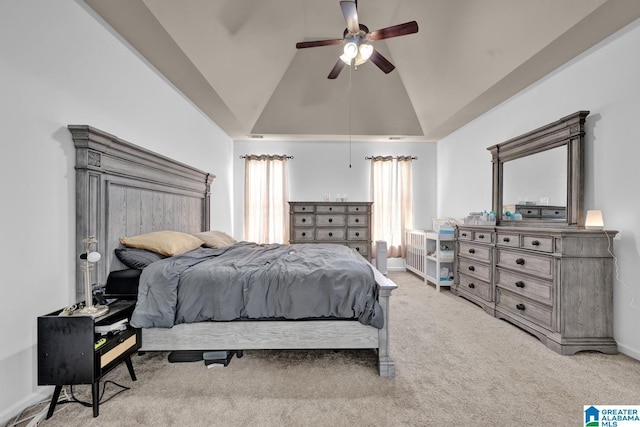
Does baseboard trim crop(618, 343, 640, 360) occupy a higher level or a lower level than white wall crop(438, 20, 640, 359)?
lower

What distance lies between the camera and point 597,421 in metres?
1.62

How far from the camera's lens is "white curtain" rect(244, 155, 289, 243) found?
548 centimetres

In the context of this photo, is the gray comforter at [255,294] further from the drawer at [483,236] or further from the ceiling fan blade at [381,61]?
the ceiling fan blade at [381,61]

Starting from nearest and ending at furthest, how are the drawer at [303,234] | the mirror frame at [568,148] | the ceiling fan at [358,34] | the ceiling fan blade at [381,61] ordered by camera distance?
the ceiling fan at [358,34] → the mirror frame at [568,148] → the ceiling fan blade at [381,61] → the drawer at [303,234]

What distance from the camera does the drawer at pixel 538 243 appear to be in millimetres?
2553

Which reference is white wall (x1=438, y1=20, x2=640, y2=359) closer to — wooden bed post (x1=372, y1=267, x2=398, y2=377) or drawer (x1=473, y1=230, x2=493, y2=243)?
drawer (x1=473, y1=230, x2=493, y2=243)

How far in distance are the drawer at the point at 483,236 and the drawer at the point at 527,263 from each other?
21 centimetres

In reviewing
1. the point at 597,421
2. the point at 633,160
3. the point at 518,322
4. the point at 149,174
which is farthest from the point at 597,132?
the point at 149,174

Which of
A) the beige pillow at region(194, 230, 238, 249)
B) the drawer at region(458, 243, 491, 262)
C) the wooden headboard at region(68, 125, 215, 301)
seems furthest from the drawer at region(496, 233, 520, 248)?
the wooden headboard at region(68, 125, 215, 301)

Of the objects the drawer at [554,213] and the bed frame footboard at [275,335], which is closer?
the bed frame footboard at [275,335]

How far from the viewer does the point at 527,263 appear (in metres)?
2.80

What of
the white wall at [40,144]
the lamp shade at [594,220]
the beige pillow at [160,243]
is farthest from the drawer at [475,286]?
the white wall at [40,144]

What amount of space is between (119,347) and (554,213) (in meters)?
4.13

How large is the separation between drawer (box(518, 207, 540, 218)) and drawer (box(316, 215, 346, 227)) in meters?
2.71
